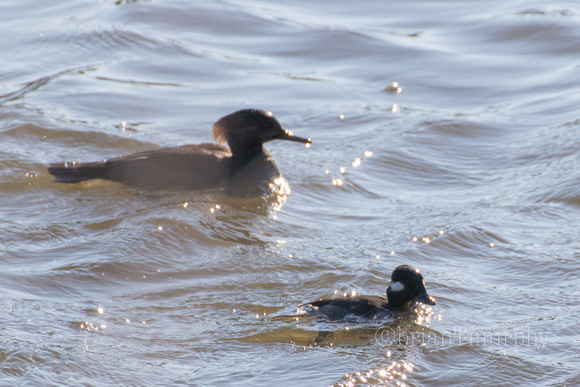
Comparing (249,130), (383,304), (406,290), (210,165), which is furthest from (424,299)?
(249,130)

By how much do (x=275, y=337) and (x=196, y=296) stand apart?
3.09ft

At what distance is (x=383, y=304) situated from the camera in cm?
663

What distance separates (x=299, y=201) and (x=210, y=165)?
1.06m

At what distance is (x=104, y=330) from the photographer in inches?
247

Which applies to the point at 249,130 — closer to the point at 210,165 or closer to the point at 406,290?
the point at 210,165

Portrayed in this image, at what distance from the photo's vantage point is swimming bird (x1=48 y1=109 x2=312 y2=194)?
9.45 m

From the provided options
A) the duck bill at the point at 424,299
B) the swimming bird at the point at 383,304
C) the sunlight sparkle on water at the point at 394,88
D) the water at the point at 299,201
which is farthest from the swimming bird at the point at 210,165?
the sunlight sparkle on water at the point at 394,88

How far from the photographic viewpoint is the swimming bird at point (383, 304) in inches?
255

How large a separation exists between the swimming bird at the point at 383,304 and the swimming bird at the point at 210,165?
10.8ft

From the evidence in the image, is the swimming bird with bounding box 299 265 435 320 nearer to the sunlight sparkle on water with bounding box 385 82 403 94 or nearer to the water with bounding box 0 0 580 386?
the water with bounding box 0 0 580 386

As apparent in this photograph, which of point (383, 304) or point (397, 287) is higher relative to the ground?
point (397, 287)

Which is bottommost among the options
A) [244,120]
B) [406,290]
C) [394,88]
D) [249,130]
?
[406,290]

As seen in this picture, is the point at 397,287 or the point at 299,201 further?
the point at 299,201

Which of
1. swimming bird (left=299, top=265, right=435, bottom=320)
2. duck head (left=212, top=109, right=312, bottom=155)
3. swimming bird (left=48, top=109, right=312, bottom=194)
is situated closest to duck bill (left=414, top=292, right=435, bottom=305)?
swimming bird (left=299, top=265, right=435, bottom=320)
